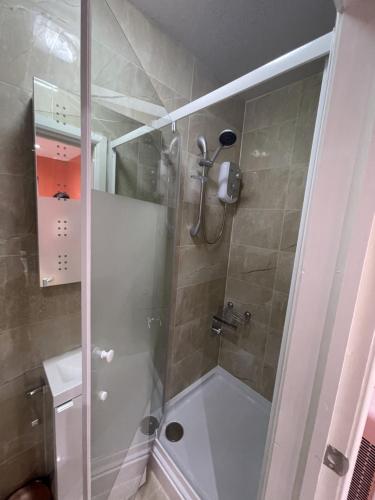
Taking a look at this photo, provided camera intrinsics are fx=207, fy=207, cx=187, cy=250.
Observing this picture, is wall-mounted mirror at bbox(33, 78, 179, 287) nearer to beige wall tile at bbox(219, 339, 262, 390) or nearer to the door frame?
the door frame

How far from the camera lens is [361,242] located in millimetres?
359

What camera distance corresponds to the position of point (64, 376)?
3.20 feet

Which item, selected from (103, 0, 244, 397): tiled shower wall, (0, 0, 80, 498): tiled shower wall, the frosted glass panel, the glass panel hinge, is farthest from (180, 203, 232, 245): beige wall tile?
the glass panel hinge

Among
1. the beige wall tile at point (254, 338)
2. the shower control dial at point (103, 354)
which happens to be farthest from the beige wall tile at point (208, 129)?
the beige wall tile at point (254, 338)

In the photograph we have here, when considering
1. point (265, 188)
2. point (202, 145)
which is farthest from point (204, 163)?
point (265, 188)

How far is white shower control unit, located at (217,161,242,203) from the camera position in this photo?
4.92ft

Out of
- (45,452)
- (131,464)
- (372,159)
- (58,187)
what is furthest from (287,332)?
(45,452)

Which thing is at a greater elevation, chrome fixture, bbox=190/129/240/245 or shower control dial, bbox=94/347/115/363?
chrome fixture, bbox=190/129/240/245

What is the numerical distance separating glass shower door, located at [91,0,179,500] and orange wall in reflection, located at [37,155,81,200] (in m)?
0.31

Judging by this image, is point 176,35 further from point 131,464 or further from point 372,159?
point 131,464

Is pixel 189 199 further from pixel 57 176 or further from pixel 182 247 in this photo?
pixel 57 176

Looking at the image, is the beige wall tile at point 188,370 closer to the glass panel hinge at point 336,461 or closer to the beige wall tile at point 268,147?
the glass panel hinge at point 336,461

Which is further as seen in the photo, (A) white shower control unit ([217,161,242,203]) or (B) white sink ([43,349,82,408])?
(A) white shower control unit ([217,161,242,203])

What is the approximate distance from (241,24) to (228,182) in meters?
0.81
